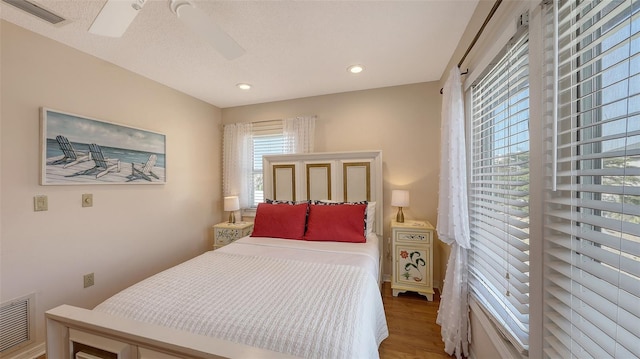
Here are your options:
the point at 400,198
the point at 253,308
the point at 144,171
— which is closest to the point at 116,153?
the point at 144,171

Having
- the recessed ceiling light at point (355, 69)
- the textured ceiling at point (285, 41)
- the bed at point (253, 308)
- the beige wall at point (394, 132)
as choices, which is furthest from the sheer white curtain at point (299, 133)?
the bed at point (253, 308)

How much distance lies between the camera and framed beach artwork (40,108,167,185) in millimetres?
1775

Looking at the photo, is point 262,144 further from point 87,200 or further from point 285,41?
point 87,200

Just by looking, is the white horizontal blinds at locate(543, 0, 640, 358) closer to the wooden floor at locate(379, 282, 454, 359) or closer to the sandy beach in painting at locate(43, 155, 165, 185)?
the wooden floor at locate(379, 282, 454, 359)

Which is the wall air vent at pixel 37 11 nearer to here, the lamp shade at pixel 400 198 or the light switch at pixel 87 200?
the light switch at pixel 87 200

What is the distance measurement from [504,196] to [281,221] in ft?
6.22

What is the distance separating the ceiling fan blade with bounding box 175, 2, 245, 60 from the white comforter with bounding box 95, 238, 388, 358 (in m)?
1.43

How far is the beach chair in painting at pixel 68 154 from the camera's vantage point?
1.82 metres

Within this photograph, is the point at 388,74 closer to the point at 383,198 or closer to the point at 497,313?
the point at 383,198

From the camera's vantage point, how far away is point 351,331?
0.93 m

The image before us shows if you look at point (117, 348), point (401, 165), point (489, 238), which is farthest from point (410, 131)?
point (117, 348)

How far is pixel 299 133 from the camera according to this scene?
3.04 m

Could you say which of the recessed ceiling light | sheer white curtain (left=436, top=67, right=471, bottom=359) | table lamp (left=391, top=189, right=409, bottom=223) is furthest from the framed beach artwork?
sheer white curtain (left=436, top=67, right=471, bottom=359)

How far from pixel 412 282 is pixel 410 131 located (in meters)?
1.70
